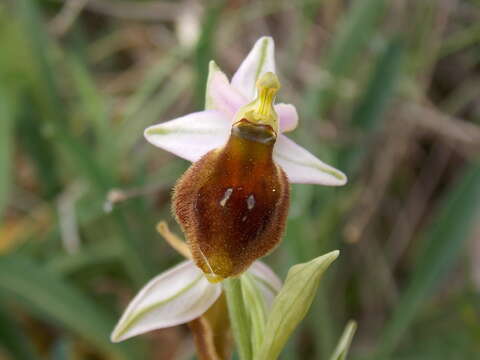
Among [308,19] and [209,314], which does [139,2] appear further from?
[209,314]

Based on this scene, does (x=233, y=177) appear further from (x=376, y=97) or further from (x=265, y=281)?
(x=376, y=97)

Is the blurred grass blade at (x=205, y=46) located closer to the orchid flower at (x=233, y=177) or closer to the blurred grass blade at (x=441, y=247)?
the blurred grass blade at (x=441, y=247)

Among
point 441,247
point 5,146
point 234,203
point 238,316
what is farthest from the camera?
point 5,146

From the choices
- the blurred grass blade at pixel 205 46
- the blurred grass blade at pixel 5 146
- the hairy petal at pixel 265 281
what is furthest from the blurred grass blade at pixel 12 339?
the hairy petal at pixel 265 281

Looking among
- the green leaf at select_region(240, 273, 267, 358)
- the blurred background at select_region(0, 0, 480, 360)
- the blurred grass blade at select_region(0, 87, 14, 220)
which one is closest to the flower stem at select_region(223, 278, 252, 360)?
the green leaf at select_region(240, 273, 267, 358)

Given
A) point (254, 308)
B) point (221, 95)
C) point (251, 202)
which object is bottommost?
point (254, 308)

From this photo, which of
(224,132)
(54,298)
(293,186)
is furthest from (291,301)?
(54,298)

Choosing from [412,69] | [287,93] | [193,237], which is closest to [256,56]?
[193,237]
